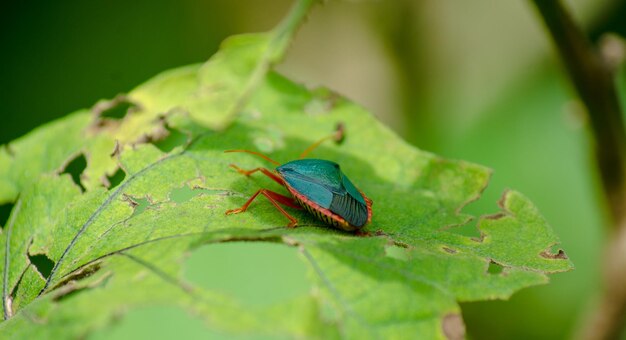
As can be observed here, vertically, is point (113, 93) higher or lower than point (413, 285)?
lower

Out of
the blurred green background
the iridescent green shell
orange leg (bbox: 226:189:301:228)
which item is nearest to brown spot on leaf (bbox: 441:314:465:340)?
the iridescent green shell

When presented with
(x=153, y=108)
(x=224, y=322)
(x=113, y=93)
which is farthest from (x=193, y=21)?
(x=224, y=322)

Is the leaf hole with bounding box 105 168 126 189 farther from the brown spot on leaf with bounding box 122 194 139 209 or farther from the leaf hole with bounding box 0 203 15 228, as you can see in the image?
the leaf hole with bounding box 0 203 15 228

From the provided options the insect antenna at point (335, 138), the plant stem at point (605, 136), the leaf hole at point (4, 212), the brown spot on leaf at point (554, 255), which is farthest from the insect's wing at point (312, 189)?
the leaf hole at point (4, 212)

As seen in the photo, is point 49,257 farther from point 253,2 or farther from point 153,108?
point 253,2

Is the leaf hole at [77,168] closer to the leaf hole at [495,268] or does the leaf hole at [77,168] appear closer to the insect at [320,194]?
the insect at [320,194]

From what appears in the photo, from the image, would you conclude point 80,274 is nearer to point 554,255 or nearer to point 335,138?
point 335,138
